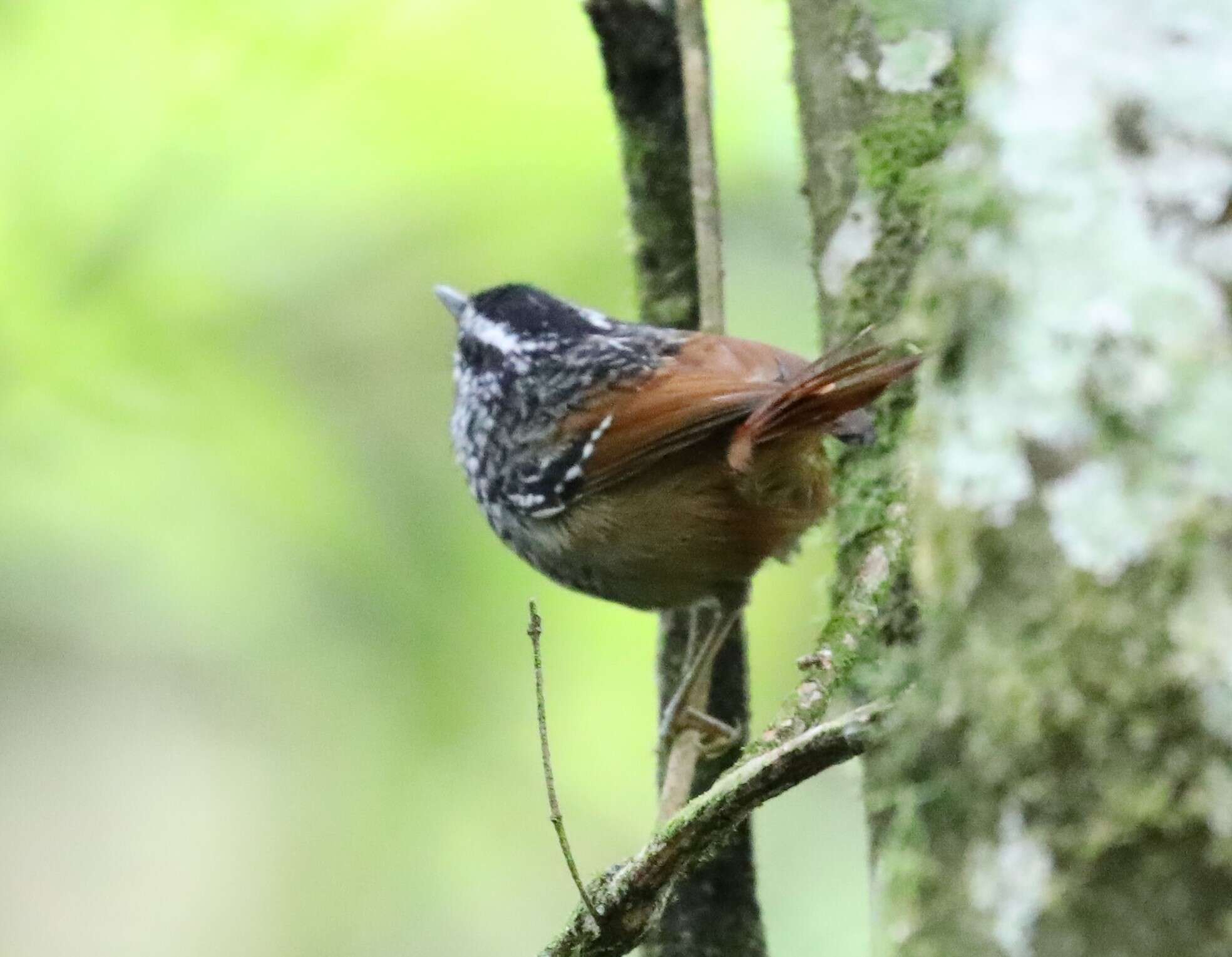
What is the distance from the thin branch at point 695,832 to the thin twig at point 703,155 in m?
1.68

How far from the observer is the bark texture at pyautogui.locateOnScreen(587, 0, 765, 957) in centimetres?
334

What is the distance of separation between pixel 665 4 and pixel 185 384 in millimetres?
2071

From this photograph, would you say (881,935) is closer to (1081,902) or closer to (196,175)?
(1081,902)

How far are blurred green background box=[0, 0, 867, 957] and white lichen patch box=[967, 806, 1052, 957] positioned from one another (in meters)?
3.61

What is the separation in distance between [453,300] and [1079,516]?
3.03m

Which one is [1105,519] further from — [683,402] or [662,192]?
[662,192]

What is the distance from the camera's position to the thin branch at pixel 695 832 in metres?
1.46

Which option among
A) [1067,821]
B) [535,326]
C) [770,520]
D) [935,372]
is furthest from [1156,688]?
[535,326]

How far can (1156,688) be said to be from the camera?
958 millimetres

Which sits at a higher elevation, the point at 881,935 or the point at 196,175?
the point at 196,175

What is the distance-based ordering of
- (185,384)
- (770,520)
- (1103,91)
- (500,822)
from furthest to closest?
(500,822) → (185,384) → (770,520) → (1103,91)

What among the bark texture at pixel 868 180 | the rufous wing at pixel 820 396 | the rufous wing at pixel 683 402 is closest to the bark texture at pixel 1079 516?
the rufous wing at pixel 820 396

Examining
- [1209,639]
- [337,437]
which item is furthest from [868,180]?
[337,437]

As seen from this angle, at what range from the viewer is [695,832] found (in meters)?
1.70
